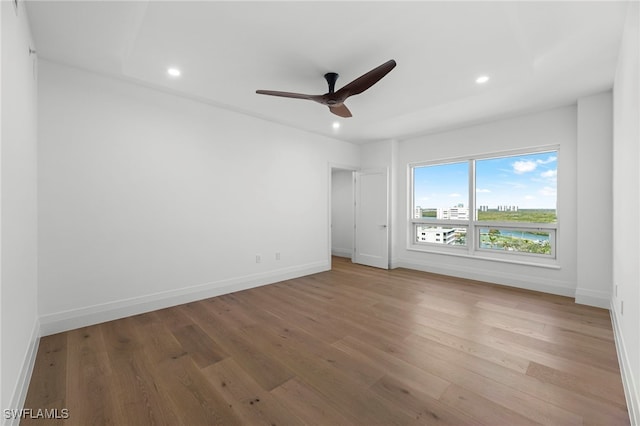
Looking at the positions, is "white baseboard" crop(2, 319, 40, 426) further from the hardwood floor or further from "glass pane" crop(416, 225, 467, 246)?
"glass pane" crop(416, 225, 467, 246)

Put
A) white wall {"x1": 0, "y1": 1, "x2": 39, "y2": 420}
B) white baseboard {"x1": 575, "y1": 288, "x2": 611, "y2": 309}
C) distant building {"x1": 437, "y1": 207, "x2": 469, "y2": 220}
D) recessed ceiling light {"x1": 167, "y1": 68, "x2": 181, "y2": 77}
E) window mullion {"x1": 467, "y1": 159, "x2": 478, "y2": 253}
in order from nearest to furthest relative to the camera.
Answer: white wall {"x1": 0, "y1": 1, "x2": 39, "y2": 420} → recessed ceiling light {"x1": 167, "y1": 68, "x2": 181, "y2": 77} → white baseboard {"x1": 575, "y1": 288, "x2": 611, "y2": 309} → window mullion {"x1": 467, "y1": 159, "x2": 478, "y2": 253} → distant building {"x1": 437, "y1": 207, "x2": 469, "y2": 220}

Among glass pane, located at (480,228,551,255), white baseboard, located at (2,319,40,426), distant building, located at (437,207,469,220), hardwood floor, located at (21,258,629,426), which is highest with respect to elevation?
distant building, located at (437,207,469,220)

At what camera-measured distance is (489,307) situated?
133 inches

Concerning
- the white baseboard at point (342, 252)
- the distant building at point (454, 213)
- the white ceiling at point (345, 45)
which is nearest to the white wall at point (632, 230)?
the white ceiling at point (345, 45)

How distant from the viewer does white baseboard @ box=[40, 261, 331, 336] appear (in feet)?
8.86

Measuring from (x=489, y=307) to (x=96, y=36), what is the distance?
4.97 metres

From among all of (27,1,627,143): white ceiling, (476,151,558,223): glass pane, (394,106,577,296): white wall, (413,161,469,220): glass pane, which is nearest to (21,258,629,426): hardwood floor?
(394,106,577,296): white wall

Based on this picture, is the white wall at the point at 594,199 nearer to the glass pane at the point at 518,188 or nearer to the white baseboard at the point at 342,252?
the glass pane at the point at 518,188

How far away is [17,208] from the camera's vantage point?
5.88 feet

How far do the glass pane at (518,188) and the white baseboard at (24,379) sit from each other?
5715mm

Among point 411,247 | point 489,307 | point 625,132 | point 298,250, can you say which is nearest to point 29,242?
point 298,250

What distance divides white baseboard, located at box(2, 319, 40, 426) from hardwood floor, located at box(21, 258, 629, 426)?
0.07 m

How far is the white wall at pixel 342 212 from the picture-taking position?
23.2ft

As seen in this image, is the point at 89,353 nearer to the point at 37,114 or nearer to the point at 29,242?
the point at 29,242
